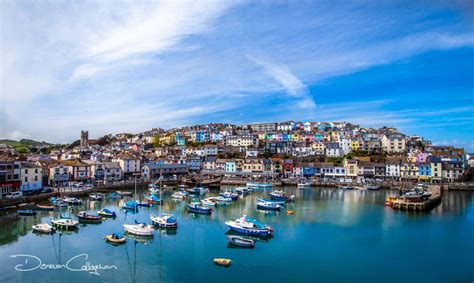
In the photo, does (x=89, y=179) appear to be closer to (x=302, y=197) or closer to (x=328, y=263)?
(x=302, y=197)

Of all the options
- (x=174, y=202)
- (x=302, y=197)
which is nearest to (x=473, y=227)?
(x=302, y=197)

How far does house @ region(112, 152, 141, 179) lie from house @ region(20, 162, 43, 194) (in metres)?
12.7

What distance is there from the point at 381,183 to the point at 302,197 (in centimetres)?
1379

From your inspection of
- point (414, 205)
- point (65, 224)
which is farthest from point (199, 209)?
point (414, 205)

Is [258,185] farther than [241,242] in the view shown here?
Yes

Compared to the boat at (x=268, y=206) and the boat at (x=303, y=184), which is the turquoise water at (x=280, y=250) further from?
the boat at (x=303, y=184)

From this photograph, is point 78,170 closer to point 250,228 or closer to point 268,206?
point 268,206

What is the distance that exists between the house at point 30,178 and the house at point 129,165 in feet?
41.6

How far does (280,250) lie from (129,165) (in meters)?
32.0

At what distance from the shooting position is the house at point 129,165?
4225cm

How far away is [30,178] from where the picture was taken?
29.0 metres

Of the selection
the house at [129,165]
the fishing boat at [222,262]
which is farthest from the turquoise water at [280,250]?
the house at [129,165]

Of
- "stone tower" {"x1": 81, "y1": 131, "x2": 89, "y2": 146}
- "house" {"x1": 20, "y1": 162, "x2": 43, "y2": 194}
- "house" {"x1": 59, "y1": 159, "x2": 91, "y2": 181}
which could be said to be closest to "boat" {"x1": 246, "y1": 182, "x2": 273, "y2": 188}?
"house" {"x1": 59, "y1": 159, "x2": 91, "y2": 181}

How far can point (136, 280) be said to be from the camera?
11.7 m
